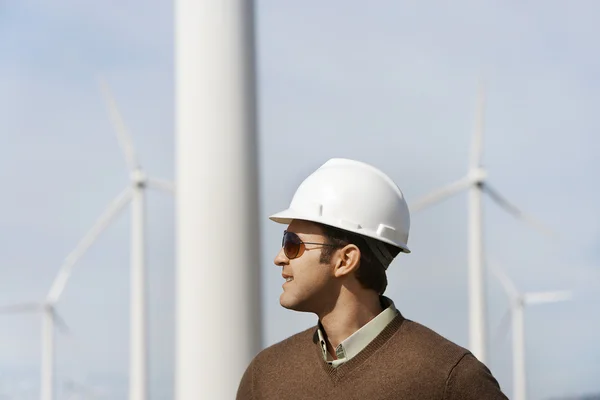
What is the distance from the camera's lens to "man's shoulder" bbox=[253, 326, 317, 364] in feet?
20.4

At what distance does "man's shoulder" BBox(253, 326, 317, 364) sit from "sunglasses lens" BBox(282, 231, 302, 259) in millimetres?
511

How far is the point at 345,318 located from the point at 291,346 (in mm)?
453

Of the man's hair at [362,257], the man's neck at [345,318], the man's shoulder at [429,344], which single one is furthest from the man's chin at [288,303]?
the man's shoulder at [429,344]

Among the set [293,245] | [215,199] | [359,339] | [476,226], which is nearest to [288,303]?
[293,245]

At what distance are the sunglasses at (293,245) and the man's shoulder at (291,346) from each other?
1.67 feet

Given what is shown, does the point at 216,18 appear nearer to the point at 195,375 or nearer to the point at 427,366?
the point at 195,375

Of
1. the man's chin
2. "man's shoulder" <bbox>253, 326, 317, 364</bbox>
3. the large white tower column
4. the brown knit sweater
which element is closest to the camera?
the brown knit sweater

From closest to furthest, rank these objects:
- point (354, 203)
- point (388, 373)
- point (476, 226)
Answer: point (388, 373)
point (354, 203)
point (476, 226)

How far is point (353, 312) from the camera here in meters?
5.98

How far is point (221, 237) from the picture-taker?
44.7 feet

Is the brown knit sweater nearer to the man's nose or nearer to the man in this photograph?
the man

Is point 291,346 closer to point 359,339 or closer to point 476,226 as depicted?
point 359,339

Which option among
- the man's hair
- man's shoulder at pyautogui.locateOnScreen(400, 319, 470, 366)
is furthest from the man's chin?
man's shoulder at pyautogui.locateOnScreen(400, 319, 470, 366)

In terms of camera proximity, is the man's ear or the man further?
the man's ear
